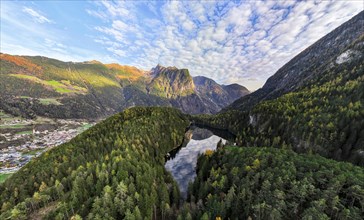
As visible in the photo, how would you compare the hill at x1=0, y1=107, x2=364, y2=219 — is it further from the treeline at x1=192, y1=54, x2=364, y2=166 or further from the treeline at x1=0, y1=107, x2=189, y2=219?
the treeline at x1=192, y1=54, x2=364, y2=166

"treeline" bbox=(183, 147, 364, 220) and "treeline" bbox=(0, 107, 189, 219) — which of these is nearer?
"treeline" bbox=(183, 147, 364, 220)

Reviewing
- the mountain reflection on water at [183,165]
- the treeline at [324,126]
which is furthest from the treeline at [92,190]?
the treeline at [324,126]

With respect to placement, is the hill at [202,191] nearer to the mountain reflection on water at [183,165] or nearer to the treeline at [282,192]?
the treeline at [282,192]

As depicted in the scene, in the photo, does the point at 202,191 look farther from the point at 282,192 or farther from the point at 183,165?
the point at 183,165

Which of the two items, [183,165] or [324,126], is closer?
[324,126]

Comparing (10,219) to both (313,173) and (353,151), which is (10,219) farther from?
(353,151)

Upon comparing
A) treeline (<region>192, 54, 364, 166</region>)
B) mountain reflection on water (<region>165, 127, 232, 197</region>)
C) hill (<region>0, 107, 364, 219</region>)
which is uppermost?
treeline (<region>192, 54, 364, 166</region>)

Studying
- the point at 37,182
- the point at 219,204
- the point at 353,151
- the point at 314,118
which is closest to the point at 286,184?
the point at 219,204

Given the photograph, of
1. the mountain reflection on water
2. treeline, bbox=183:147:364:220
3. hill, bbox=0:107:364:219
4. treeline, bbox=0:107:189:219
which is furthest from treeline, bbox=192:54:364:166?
treeline, bbox=0:107:189:219

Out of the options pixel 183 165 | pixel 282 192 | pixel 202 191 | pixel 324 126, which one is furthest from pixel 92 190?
pixel 324 126
